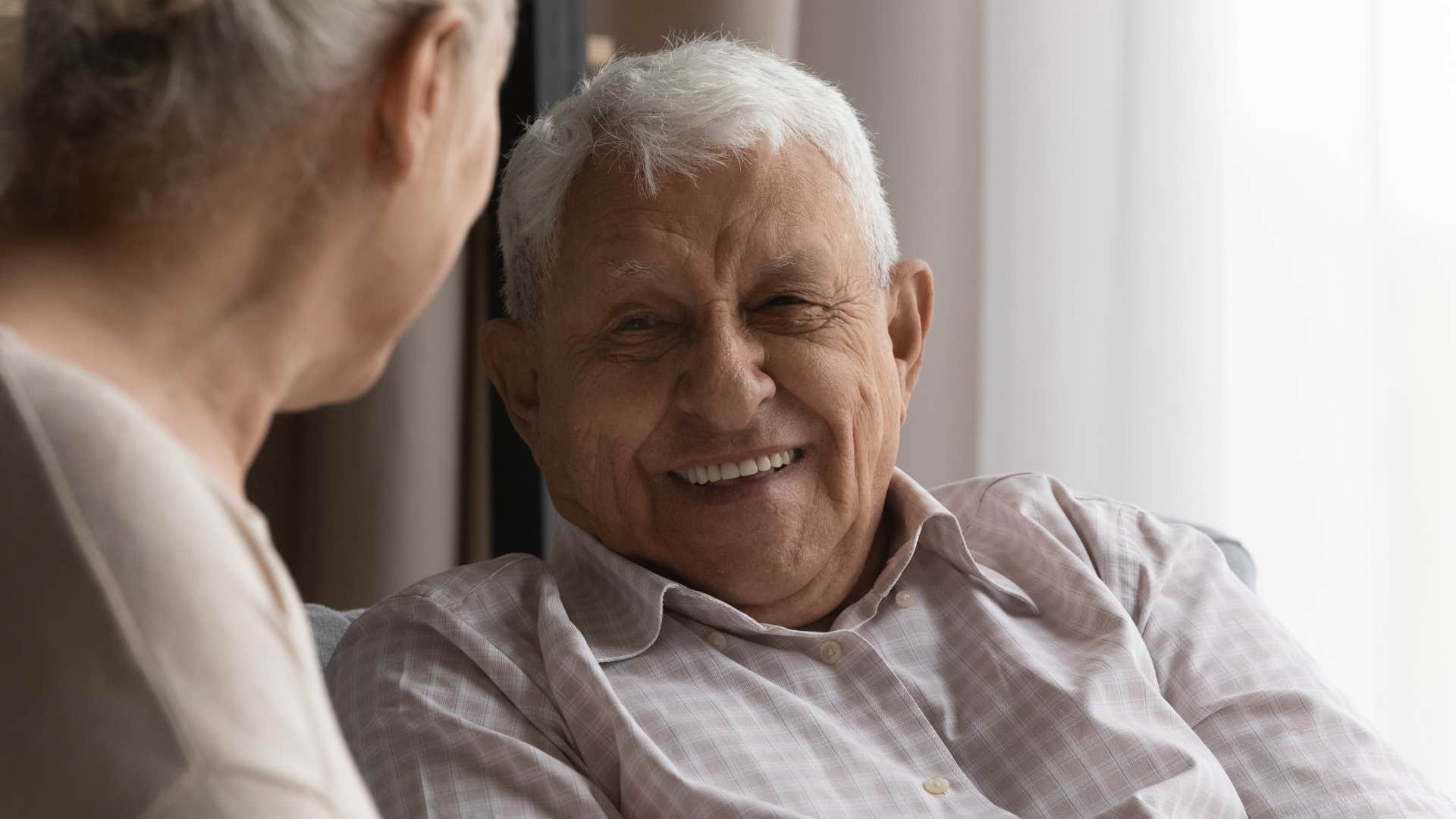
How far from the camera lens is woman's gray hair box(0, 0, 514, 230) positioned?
0.68m

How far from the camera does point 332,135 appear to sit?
28.0 inches

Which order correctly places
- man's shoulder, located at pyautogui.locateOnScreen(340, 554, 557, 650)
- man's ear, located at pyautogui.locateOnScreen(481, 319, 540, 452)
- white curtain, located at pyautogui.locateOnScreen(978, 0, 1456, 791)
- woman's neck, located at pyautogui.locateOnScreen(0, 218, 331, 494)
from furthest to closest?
1. white curtain, located at pyautogui.locateOnScreen(978, 0, 1456, 791)
2. man's ear, located at pyautogui.locateOnScreen(481, 319, 540, 452)
3. man's shoulder, located at pyautogui.locateOnScreen(340, 554, 557, 650)
4. woman's neck, located at pyautogui.locateOnScreen(0, 218, 331, 494)

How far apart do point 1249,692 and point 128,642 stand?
4.15 feet

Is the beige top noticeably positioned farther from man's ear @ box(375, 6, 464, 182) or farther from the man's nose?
the man's nose

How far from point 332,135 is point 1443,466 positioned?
207 cm

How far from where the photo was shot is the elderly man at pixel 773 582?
1377mm

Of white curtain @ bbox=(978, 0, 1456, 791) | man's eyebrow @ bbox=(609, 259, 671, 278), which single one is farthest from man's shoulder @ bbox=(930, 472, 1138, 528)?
white curtain @ bbox=(978, 0, 1456, 791)

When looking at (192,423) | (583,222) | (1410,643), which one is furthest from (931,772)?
(1410,643)

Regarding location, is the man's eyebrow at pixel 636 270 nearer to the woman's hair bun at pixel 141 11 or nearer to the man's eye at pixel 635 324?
the man's eye at pixel 635 324

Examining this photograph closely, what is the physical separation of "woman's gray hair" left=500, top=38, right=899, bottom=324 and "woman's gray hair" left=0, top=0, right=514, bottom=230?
0.86 m

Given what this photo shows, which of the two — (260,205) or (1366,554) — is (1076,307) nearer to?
(1366,554)

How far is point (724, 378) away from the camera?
1.51 metres

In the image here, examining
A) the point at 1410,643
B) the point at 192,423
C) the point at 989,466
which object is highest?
the point at 192,423

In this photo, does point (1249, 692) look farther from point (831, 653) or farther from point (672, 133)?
point (672, 133)
